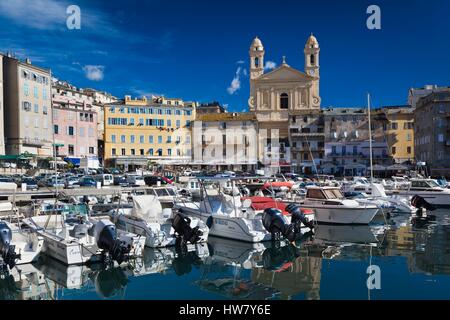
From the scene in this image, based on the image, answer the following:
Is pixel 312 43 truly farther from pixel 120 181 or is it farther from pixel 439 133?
pixel 120 181

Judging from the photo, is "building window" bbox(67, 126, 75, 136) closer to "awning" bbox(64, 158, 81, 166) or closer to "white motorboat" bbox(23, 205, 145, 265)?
"awning" bbox(64, 158, 81, 166)

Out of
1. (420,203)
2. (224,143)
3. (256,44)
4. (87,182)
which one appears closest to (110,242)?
(420,203)

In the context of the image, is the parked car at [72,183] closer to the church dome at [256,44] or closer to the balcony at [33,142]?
the balcony at [33,142]

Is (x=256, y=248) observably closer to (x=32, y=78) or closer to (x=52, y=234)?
(x=52, y=234)

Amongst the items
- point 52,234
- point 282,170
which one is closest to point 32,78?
point 282,170

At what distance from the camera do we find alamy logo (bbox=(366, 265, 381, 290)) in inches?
543

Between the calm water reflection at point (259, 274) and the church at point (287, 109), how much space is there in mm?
50466

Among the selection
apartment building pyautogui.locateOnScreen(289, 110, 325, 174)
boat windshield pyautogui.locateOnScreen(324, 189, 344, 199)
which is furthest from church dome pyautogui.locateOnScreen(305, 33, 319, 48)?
boat windshield pyautogui.locateOnScreen(324, 189, 344, 199)

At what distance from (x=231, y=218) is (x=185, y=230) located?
9.19 ft

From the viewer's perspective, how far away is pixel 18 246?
1683 centimetres

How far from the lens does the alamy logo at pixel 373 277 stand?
13.8 meters

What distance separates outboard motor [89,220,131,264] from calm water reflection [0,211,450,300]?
0.55 meters

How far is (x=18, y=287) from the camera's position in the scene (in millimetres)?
14258
